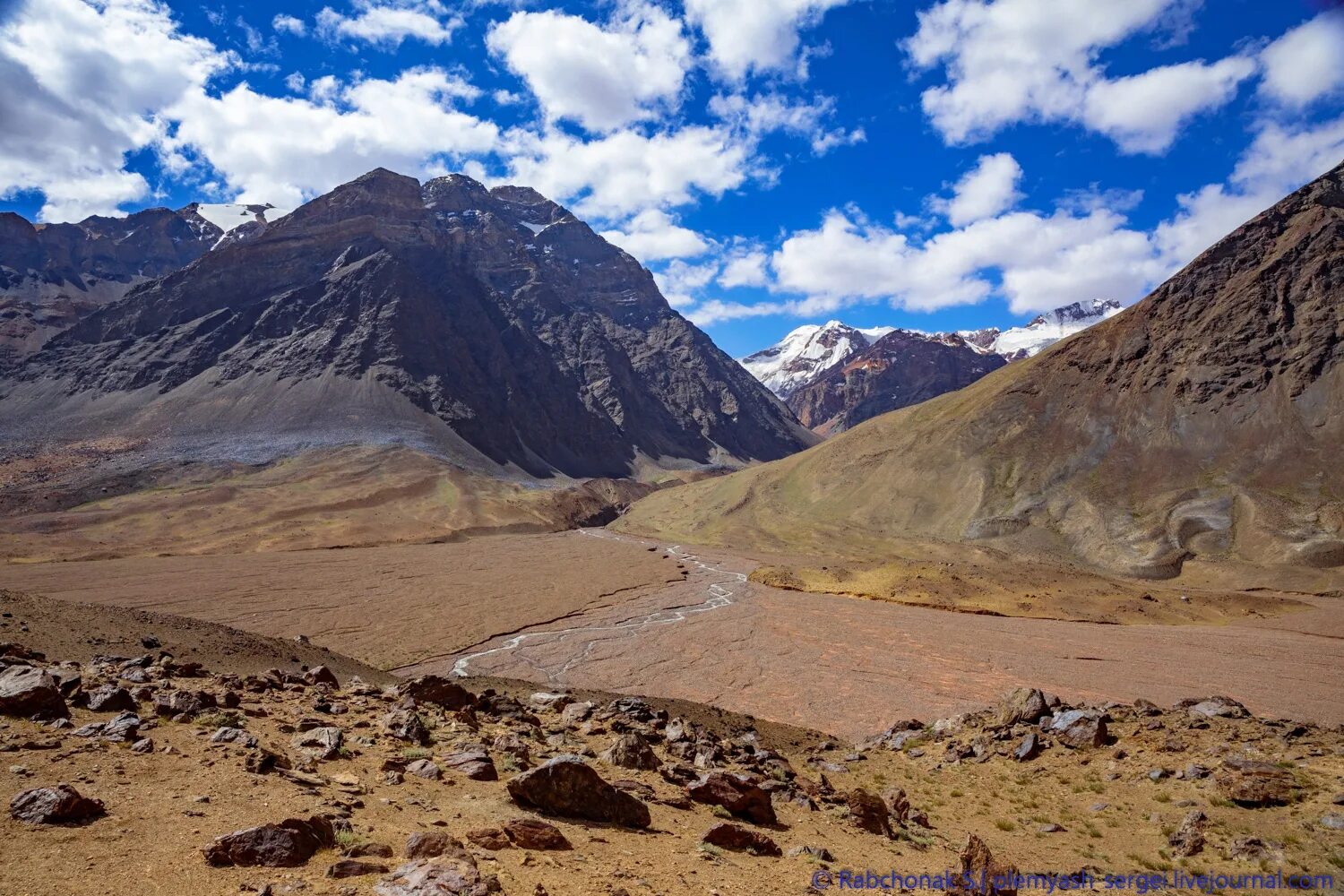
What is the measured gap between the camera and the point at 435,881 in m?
6.04

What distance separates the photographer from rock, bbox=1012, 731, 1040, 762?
14.8 meters

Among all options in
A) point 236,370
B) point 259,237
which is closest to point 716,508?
point 236,370

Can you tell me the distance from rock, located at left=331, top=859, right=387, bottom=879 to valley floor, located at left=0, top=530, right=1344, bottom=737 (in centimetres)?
1647

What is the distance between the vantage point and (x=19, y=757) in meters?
7.62

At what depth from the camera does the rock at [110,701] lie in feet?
30.8

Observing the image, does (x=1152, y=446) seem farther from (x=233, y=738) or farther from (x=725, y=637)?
(x=233, y=738)

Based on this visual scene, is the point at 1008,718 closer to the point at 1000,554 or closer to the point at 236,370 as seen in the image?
the point at 1000,554

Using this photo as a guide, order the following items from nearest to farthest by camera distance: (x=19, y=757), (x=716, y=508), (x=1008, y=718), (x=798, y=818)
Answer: (x=19, y=757)
(x=798, y=818)
(x=1008, y=718)
(x=716, y=508)

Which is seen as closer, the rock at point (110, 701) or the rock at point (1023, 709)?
the rock at point (110, 701)

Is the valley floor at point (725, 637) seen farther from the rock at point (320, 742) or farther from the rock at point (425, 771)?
the rock at point (320, 742)

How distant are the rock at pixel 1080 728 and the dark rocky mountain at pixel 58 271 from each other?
170440 millimetres

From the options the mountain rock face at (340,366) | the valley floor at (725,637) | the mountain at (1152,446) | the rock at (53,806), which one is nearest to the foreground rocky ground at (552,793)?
the rock at (53,806)

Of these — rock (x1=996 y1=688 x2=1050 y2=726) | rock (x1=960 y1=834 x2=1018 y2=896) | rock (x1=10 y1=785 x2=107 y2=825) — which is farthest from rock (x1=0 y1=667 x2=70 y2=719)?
rock (x1=996 y1=688 x2=1050 y2=726)

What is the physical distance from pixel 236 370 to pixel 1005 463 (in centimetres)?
12220
